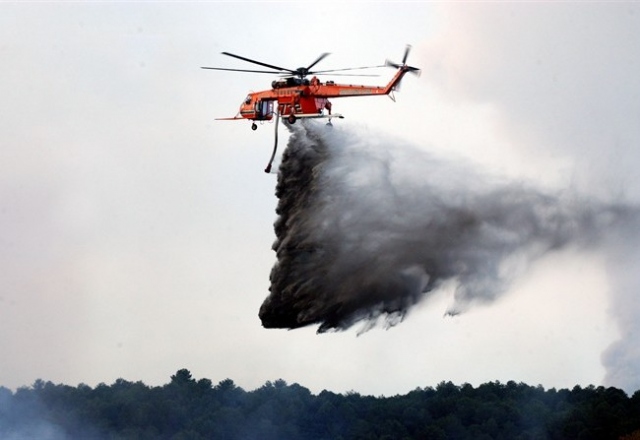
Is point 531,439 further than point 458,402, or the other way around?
point 458,402

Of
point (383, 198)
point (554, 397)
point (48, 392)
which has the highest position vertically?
point (48, 392)

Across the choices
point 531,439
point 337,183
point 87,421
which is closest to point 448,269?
point 337,183

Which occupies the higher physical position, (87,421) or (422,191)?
(87,421)

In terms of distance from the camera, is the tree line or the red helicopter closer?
the red helicopter

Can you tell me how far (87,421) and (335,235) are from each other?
54194 millimetres

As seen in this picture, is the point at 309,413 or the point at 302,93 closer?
the point at 302,93

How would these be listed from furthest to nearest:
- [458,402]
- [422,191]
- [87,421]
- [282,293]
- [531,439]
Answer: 1. [458,402]
2. [87,421]
3. [531,439]
4. [422,191]
5. [282,293]

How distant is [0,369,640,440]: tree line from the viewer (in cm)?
9169

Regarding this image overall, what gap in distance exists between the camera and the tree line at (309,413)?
9169 centimetres

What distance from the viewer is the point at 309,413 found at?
10262 centimetres

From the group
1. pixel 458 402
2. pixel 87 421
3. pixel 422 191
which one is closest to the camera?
pixel 422 191

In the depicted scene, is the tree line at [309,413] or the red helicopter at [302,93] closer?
the red helicopter at [302,93]

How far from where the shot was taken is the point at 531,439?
9088 centimetres

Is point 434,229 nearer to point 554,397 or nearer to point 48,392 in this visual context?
point 554,397
